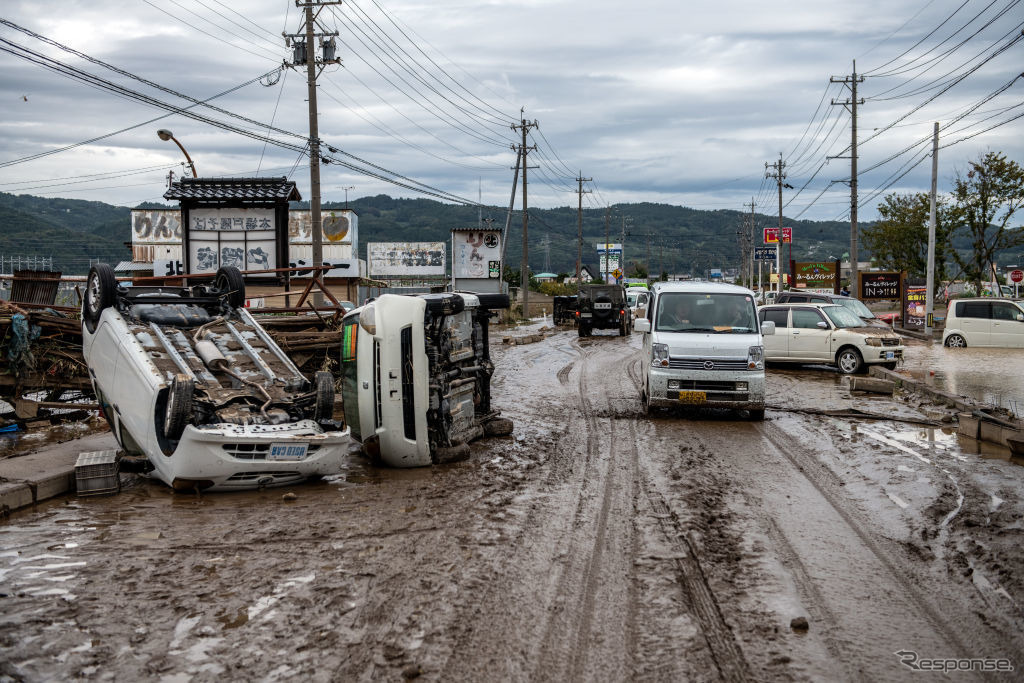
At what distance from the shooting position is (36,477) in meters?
7.85

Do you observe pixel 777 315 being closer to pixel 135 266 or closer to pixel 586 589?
pixel 586 589

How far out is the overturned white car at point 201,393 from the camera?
762cm

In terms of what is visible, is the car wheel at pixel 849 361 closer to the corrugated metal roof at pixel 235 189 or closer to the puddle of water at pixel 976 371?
the puddle of water at pixel 976 371

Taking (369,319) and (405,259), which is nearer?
(369,319)

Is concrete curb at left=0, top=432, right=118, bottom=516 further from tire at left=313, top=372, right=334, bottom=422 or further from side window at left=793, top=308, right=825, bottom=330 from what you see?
side window at left=793, top=308, right=825, bottom=330

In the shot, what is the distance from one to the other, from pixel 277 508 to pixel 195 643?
3.01m

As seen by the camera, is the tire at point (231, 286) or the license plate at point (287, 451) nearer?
the license plate at point (287, 451)

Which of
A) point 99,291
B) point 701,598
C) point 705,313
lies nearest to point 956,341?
point 705,313

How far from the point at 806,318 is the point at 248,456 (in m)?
16.2

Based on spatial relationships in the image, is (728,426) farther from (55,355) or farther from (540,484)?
(55,355)

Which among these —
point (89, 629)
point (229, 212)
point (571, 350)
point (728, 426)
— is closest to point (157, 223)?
point (229, 212)

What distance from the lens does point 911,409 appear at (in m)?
14.2

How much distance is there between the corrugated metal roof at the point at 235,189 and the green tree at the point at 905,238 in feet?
108

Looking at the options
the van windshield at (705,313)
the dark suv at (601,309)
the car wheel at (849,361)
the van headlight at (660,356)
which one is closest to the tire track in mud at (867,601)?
the van headlight at (660,356)
